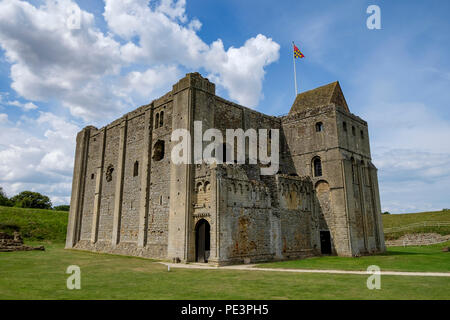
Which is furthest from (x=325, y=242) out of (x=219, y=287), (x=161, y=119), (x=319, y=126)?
(x=219, y=287)

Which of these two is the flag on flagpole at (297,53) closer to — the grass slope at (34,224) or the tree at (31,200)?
the grass slope at (34,224)

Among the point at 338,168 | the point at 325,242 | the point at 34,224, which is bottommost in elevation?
the point at 325,242

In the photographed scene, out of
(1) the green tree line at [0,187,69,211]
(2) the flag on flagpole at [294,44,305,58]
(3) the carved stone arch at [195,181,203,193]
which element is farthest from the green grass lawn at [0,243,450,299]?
(1) the green tree line at [0,187,69,211]

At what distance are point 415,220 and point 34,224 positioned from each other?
5112cm

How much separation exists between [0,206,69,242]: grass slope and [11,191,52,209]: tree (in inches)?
1323

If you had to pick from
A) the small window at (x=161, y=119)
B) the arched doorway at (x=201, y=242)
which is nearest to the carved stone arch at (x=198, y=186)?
the arched doorway at (x=201, y=242)

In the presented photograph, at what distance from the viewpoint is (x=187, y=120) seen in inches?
900

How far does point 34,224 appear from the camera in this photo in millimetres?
38531

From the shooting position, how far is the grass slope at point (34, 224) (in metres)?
36.3

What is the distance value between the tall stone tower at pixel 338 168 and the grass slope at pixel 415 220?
50.0ft

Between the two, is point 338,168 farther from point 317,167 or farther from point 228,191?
point 228,191

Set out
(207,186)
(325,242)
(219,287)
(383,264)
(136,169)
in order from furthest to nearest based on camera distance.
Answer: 1. (136,169)
2. (325,242)
3. (207,186)
4. (383,264)
5. (219,287)
